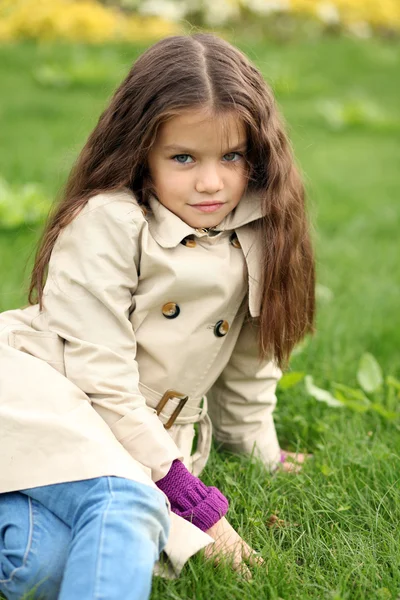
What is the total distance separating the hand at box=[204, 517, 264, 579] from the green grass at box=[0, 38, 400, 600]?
3 centimetres

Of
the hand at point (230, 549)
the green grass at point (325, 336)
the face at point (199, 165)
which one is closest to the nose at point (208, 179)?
the face at point (199, 165)

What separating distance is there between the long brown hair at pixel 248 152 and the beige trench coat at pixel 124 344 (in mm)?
53

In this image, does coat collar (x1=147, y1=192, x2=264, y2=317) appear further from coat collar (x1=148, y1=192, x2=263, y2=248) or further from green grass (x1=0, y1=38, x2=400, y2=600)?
green grass (x1=0, y1=38, x2=400, y2=600)

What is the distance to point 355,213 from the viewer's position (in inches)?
204

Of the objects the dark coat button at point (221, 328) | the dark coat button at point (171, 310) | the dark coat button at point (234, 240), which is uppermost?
→ the dark coat button at point (234, 240)

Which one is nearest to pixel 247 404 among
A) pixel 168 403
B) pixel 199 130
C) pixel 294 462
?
pixel 294 462

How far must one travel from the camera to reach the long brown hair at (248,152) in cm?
201

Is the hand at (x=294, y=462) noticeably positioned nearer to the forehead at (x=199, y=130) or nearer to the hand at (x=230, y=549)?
the hand at (x=230, y=549)

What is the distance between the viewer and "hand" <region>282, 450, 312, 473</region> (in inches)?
92.7

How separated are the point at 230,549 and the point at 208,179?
0.83m

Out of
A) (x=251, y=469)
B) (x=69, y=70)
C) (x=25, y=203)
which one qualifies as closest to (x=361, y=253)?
(x=25, y=203)

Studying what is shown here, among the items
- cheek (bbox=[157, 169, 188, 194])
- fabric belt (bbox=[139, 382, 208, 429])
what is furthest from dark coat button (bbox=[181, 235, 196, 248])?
fabric belt (bbox=[139, 382, 208, 429])

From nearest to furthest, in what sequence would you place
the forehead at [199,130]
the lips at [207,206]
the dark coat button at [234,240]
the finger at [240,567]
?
the finger at [240,567]
the forehead at [199,130]
the lips at [207,206]
the dark coat button at [234,240]

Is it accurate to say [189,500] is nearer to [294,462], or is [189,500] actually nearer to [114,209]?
[294,462]
